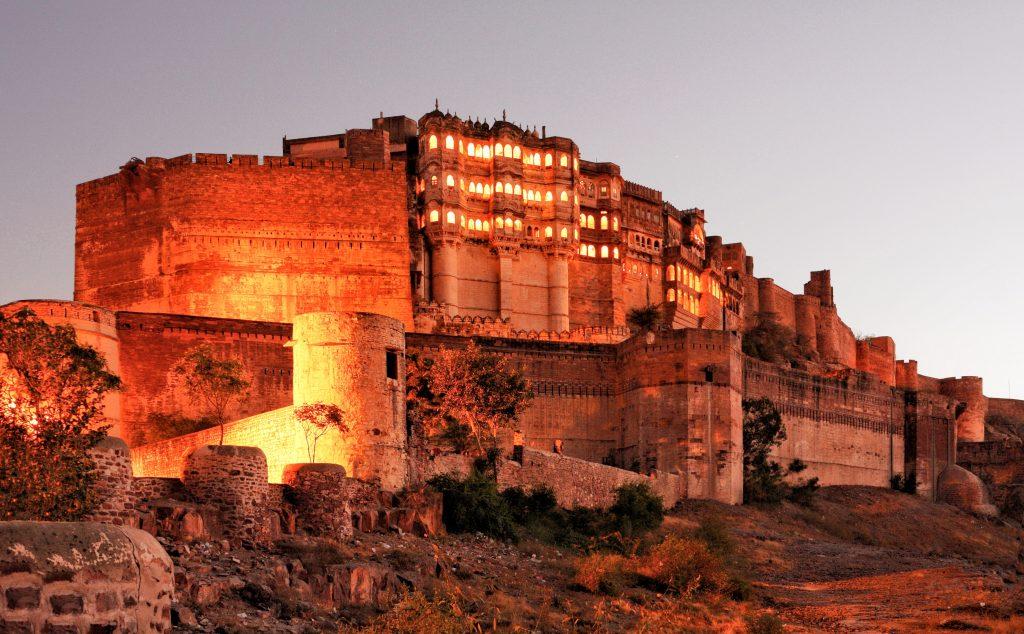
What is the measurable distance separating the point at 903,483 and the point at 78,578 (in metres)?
61.4

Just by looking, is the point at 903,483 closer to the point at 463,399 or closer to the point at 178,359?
the point at 463,399

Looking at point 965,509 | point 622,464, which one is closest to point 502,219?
point 622,464

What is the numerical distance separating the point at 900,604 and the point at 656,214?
49718mm

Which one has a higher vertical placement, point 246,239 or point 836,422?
point 246,239

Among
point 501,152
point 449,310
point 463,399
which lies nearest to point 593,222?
point 501,152

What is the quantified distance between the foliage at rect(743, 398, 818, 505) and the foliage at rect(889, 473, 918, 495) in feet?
38.6

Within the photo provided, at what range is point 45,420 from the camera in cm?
1795

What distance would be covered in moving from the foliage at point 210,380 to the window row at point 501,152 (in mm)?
25822

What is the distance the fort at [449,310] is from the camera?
99.8 ft

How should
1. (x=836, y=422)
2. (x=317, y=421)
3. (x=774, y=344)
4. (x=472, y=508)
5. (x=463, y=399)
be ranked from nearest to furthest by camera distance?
1. (x=317, y=421)
2. (x=472, y=508)
3. (x=463, y=399)
4. (x=836, y=422)
5. (x=774, y=344)

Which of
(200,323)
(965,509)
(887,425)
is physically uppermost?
(200,323)

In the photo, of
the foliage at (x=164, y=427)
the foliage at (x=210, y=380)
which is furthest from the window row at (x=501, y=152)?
the foliage at (x=164, y=427)

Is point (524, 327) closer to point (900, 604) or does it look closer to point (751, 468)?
point (751, 468)

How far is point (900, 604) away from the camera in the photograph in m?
27.9
